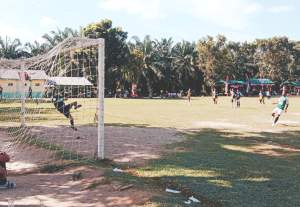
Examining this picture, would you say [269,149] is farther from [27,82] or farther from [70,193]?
Result: [27,82]

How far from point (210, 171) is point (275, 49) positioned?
234ft

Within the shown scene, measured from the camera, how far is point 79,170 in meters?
11.3

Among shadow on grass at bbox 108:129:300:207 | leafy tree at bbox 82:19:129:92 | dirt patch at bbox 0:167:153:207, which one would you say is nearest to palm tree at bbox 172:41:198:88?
leafy tree at bbox 82:19:129:92

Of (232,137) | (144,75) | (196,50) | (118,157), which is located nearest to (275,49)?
(196,50)

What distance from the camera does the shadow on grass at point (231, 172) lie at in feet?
27.6

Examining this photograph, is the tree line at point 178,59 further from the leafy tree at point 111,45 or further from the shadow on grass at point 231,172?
the shadow on grass at point 231,172

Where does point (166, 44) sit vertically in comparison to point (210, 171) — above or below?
above

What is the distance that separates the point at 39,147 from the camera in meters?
15.1

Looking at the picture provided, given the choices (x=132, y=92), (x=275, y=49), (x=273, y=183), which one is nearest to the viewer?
(x=273, y=183)

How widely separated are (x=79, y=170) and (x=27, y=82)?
19926mm

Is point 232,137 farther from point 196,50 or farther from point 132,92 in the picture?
point 196,50

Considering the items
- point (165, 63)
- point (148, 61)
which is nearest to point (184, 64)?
point (165, 63)

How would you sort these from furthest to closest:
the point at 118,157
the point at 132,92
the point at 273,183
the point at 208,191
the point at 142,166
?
1. the point at 132,92
2. the point at 118,157
3. the point at 142,166
4. the point at 273,183
5. the point at 208,191

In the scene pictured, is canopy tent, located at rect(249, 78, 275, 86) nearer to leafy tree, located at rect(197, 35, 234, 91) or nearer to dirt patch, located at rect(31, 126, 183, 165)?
leafy tree, located at rect(197, 35, 234, 91)
